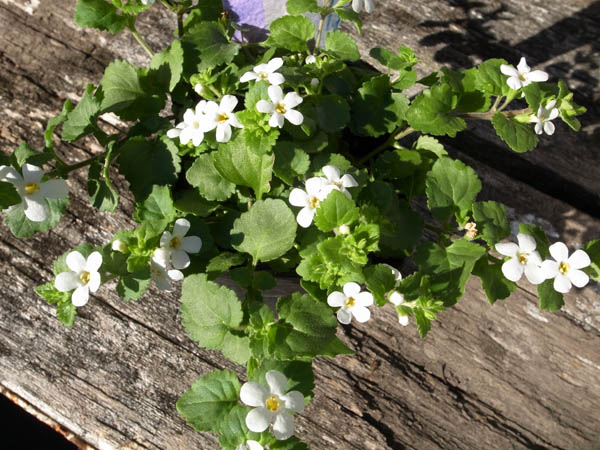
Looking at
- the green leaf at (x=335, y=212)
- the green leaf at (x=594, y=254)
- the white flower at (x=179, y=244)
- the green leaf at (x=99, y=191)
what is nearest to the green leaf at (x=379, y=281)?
the green leaf at (x=335, y=212)

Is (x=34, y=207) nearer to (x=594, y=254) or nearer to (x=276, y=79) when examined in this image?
(x=276, y=79)

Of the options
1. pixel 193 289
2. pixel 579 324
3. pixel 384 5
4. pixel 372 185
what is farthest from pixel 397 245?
pixel 384 5

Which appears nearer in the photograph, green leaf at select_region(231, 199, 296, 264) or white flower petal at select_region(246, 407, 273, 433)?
white flower petal at select_region(246, 407, 273, 433)

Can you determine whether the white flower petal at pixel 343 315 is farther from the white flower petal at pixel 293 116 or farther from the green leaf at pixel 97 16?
the green leaf at pixel 97 16

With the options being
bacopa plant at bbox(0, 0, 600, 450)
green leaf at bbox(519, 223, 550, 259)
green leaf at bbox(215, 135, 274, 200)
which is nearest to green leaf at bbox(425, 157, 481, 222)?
bacopa plant at bbox(0, 0, 600, 450)

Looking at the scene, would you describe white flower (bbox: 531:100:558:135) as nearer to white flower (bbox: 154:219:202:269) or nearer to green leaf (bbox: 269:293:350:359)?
green leaf (bbox: 269:293:350:359)

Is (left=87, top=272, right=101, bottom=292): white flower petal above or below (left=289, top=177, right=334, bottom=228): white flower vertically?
below

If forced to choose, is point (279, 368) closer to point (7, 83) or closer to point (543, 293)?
point (543, 293)
